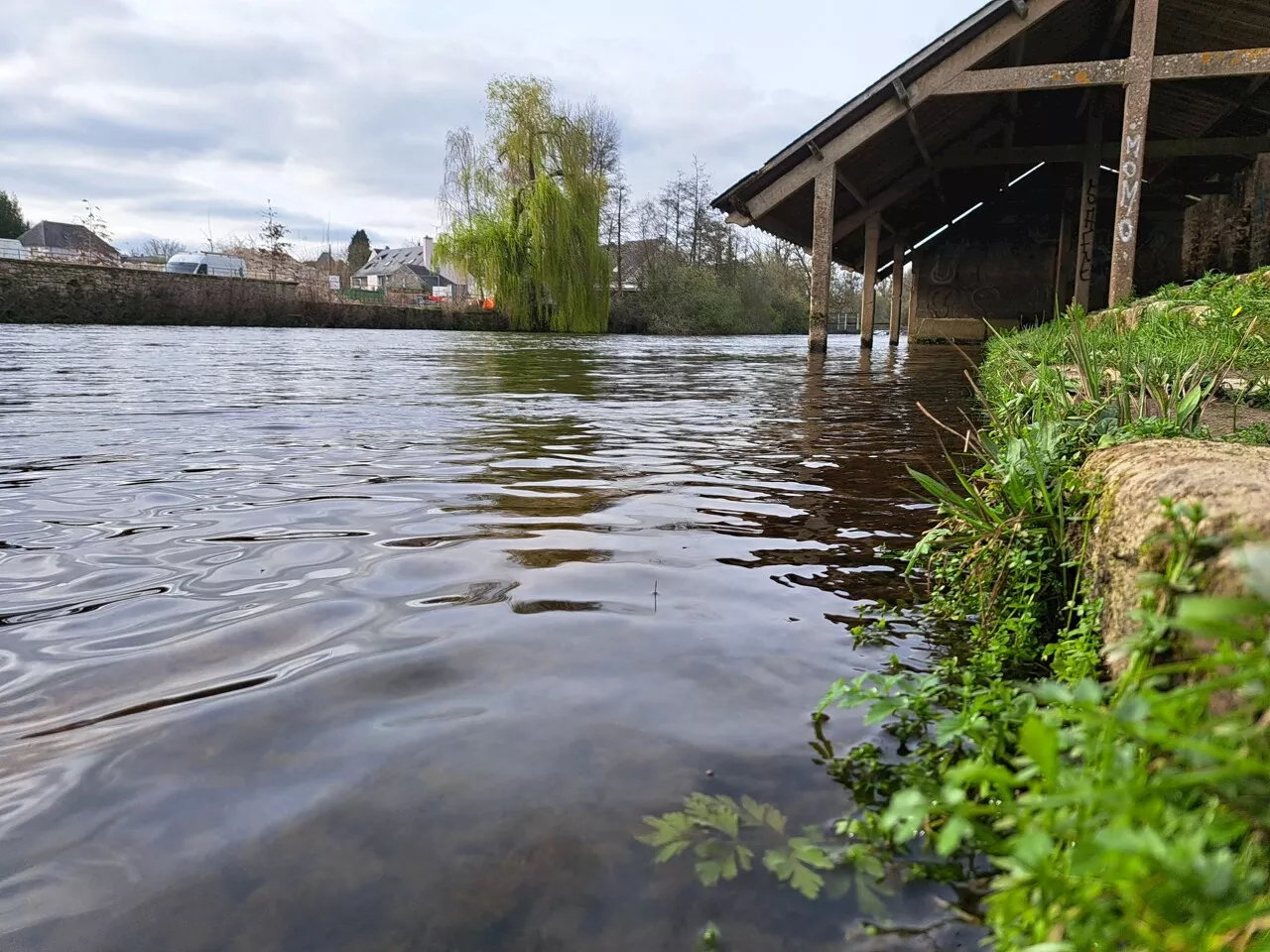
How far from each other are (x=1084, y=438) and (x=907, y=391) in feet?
21.0

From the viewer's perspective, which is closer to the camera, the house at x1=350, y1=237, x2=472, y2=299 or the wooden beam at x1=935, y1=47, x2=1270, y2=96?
the wooden beam at x1=935, y1=47, x2=1270, y2=96

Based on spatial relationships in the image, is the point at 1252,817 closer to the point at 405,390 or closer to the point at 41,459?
the point at 41,459

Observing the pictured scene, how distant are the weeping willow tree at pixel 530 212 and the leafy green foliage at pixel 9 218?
33417 millimetres

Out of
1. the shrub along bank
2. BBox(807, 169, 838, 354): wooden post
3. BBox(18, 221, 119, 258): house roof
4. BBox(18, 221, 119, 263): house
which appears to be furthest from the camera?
BBox(18, 221, 119, 258): house roof

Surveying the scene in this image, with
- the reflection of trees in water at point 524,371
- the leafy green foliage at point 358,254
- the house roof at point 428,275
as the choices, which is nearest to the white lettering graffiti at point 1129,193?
the reflection of trees in water at point 524,371

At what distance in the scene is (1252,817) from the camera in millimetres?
790

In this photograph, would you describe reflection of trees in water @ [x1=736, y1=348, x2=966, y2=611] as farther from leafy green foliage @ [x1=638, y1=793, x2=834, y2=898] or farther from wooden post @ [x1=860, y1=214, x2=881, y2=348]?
wooden post @ [x1=860, y1=214, x2=881, y2=348]

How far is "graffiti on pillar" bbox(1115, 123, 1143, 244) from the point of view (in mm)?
10086

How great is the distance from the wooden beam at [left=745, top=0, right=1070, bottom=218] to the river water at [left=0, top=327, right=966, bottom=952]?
7966mm

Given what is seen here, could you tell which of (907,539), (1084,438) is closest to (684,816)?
(1084,438)

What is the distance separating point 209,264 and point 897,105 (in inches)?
1784

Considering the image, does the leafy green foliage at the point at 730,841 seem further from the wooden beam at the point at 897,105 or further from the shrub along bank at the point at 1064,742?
the wooden beam at the point at 897,105

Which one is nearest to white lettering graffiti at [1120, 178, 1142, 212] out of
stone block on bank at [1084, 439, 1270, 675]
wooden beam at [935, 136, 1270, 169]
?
wooden beam at [935, 136, 1270, 169]

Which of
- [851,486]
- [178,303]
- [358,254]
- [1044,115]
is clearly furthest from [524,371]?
[358,254]
